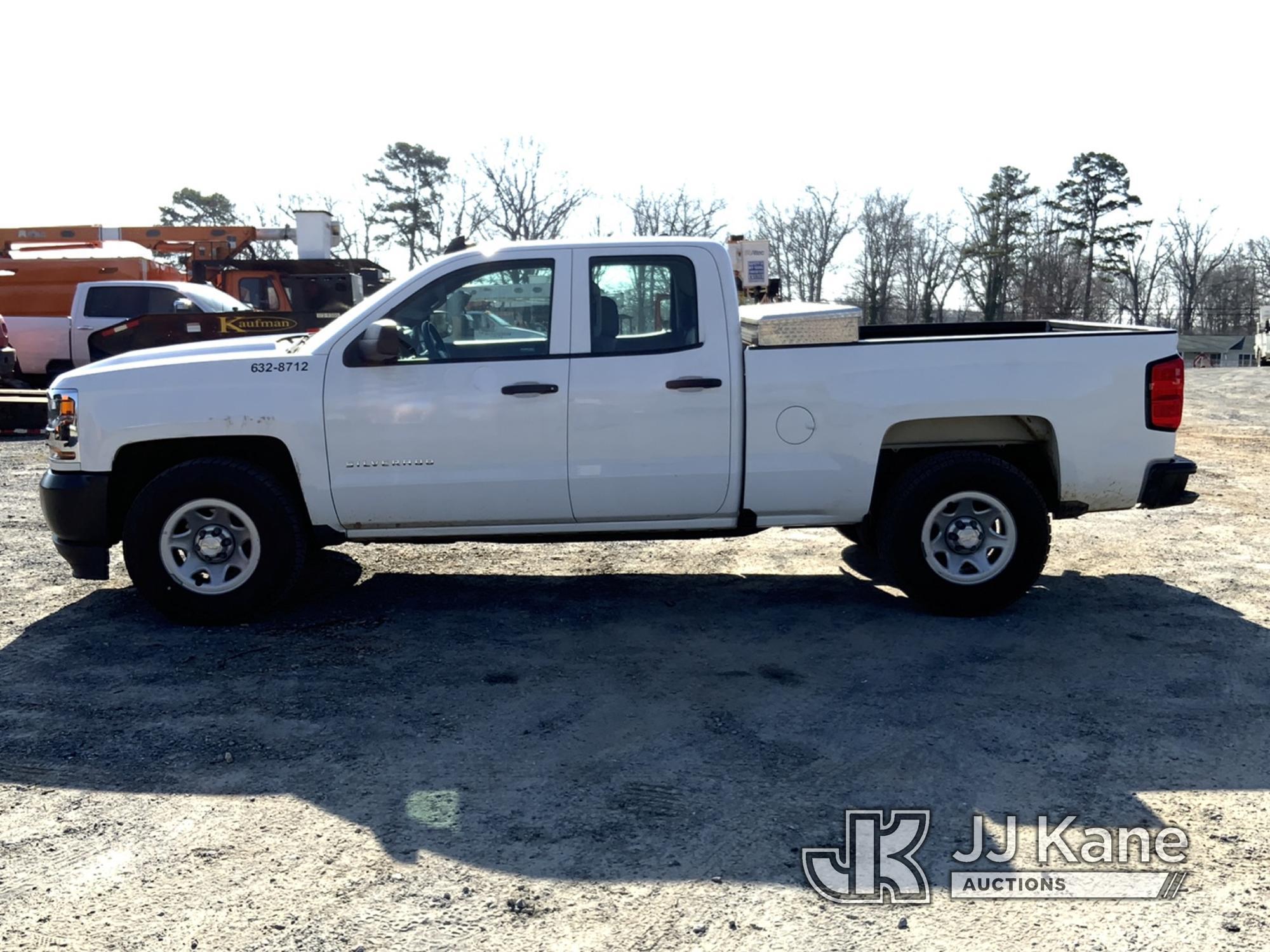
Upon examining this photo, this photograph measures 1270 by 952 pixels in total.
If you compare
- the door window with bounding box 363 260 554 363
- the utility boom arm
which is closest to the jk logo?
the door window with bounding box 363 260 554 363

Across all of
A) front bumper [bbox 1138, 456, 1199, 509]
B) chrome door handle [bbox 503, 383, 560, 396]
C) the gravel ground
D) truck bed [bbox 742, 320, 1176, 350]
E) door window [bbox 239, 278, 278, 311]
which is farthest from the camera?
door window [bbox 239, 278, 278, 311]

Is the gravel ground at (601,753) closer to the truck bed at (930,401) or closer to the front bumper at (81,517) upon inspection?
the front bumper at (81,517)

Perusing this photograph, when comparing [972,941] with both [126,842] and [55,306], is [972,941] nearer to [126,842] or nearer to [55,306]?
[126,842]

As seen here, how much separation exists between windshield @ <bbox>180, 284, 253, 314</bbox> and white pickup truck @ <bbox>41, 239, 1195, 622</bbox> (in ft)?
37.5

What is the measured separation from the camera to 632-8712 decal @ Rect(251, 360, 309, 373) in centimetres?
571

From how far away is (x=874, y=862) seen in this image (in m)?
3.42

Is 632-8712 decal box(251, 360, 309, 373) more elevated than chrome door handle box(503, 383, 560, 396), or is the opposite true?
632-8712 decal box(251, 360, 309, 373)

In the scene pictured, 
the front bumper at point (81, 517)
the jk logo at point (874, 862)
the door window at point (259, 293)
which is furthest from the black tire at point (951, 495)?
the door window at point (259, 293)

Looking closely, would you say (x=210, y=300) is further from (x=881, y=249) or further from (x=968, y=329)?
(x=881, y=249)

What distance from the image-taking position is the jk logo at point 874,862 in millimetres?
3256

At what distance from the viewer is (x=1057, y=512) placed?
6125 mm

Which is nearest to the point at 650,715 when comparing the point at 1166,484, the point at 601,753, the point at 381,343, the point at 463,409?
the point at 601,753

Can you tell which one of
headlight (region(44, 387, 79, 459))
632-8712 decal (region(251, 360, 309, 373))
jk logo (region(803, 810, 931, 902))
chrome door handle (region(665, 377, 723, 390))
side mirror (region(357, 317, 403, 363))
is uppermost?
side mirror (region(357, 317, 403, 363))

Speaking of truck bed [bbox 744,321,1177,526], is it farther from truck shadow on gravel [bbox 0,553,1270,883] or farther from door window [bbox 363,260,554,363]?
door window [bbox 363,260,554,363]
